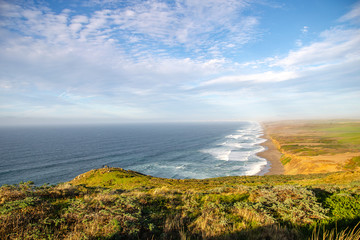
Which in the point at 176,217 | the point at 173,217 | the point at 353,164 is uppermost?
the point at 176,217

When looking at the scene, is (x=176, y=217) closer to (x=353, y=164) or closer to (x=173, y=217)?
(x=173, y=217)

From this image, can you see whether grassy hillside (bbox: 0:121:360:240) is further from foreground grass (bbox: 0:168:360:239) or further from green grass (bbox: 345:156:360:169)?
green grass (bbox: 345:156:360:169)

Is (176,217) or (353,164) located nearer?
(176,217)

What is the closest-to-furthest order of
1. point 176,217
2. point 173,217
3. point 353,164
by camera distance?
point 176,217 < point 173,217 < point 353,164

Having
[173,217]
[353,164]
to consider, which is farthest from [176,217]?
[353,164]

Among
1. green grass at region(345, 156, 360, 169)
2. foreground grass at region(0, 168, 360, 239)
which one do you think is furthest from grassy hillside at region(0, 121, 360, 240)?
green grass at region(345, 156, 360, 169)

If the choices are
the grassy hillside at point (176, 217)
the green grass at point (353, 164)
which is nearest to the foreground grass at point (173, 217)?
the grassy hillside at point (176, 217)

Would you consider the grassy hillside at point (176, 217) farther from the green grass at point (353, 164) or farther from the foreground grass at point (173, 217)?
the green grass at point (353, 164)

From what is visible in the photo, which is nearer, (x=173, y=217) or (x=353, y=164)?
(x=173, y=217)

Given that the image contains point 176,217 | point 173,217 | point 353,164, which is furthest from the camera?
point 353,164

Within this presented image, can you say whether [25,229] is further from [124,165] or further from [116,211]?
[124,165]

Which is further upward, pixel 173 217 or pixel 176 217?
pixel 176 217

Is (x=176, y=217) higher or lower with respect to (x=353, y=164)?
higher
